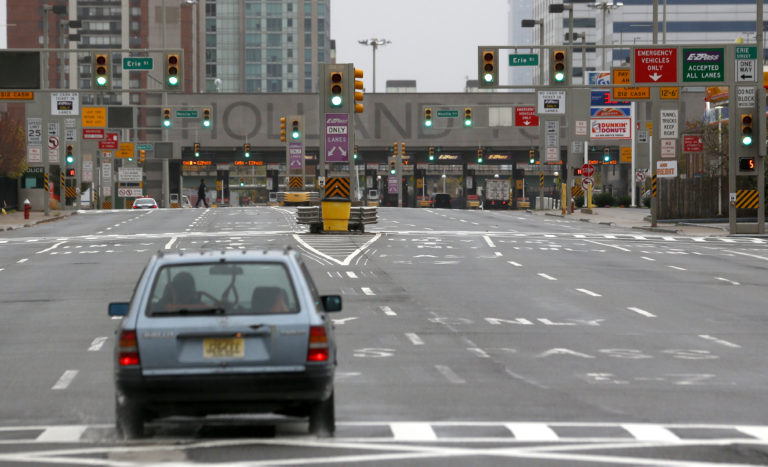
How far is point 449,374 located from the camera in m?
13.0

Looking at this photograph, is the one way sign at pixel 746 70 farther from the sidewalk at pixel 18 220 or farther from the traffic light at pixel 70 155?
the traffic light at pixel 70 155

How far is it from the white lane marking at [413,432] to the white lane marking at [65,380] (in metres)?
3.94

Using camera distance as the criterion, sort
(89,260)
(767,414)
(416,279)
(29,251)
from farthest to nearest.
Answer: (29,251)
(89,260)
(416,279)
(767,414)

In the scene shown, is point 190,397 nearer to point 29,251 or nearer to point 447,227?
point 29,251

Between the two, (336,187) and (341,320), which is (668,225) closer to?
(336,187)

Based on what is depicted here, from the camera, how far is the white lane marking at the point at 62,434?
9.37 meters

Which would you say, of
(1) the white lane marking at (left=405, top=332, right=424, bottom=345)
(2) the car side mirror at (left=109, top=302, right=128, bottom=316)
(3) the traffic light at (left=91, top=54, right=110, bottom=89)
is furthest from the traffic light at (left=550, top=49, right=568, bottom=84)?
(2) the car side mirror at (left=109, top=302, right=128, bottom=316)

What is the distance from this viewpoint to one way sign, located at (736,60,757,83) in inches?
1849

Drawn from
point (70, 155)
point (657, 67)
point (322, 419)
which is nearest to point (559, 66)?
point (657, 67)

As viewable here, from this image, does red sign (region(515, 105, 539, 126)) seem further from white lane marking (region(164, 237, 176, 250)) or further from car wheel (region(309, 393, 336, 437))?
car wheel (region(309, 393, 336, 437))

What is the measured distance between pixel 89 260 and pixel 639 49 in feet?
80.1

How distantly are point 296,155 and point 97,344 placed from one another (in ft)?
209

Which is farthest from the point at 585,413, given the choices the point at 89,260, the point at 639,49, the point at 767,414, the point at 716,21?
the point at 716,21

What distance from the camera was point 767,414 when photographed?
1055 cm
